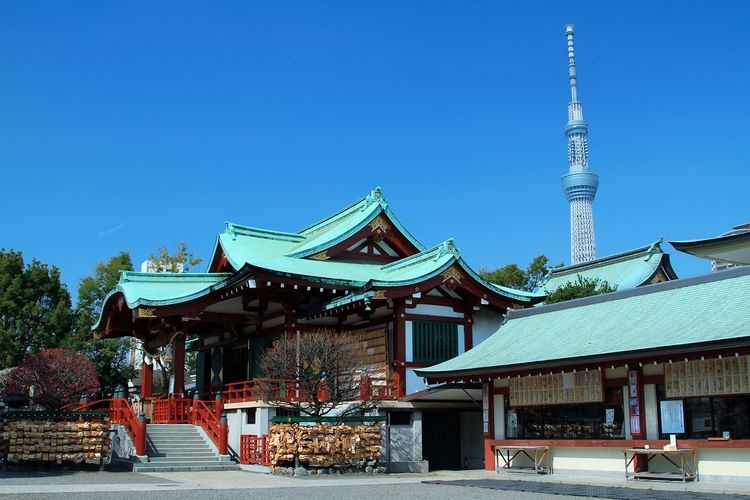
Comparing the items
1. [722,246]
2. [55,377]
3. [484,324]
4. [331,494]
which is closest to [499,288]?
[484,324]

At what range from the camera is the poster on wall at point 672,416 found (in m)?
19.3

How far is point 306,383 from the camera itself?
81.8 ft

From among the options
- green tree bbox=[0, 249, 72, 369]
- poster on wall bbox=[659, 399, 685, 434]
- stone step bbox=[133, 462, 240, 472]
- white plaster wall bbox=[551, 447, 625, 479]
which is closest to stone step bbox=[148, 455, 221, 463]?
stone step bbox=[133, 462, 240, 472]

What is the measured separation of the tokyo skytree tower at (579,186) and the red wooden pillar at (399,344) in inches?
4175

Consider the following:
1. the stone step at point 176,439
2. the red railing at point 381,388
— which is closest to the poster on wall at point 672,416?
the red railing at point 381,388

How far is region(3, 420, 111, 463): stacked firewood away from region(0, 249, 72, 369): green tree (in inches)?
993

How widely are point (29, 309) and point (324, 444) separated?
104 ft

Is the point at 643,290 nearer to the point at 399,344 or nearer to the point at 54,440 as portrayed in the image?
the point at 399,344

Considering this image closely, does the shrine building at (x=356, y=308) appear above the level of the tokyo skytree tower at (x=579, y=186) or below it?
below

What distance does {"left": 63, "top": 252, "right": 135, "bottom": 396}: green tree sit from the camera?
48969mm

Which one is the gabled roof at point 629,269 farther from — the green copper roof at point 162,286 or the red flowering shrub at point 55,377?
the red flowering shrub at point 55,377

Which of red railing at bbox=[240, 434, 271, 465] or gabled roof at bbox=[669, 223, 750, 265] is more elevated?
gabled roof at bbox=[669, 223, 750, 265]

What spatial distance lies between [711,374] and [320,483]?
386 inches

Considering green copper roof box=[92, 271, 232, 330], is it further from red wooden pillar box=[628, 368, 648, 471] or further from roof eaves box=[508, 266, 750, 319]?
red wooden pillar box=[628, 368, 648, 471]
